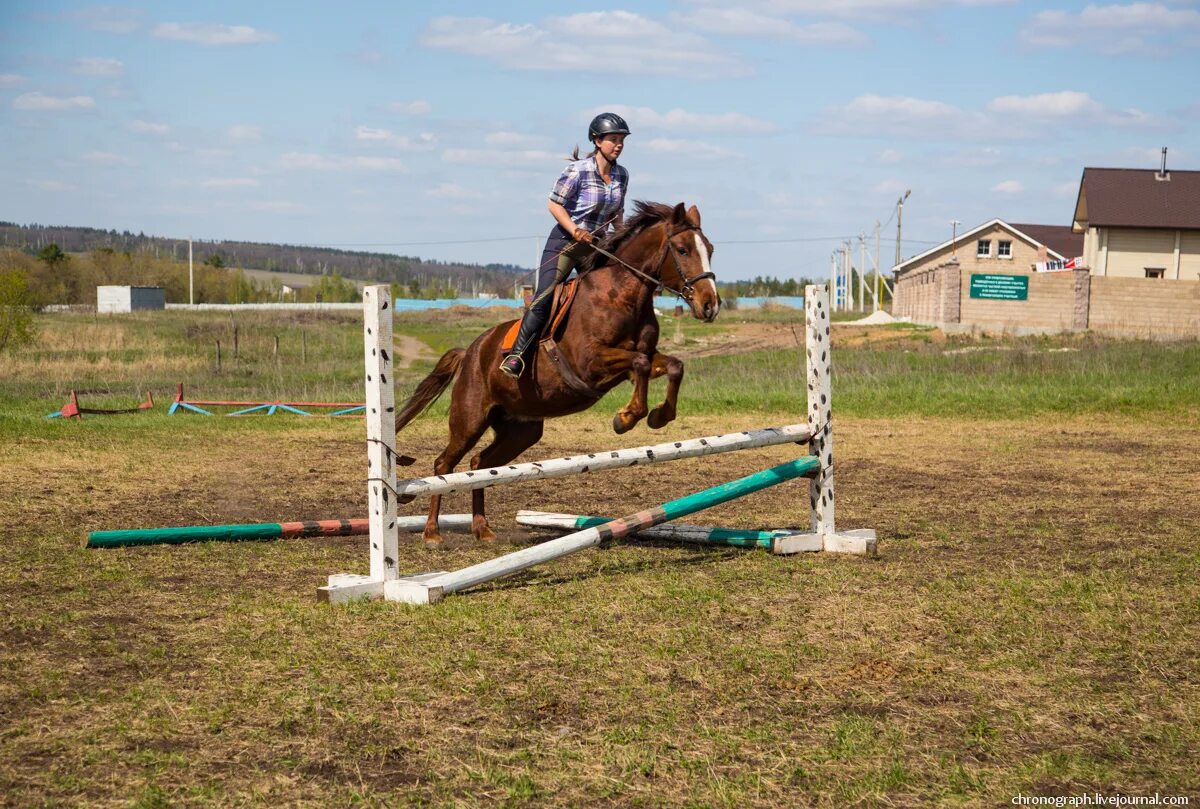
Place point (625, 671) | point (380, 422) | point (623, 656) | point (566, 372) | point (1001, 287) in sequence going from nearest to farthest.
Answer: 1. point (625, 671)
2. point (623, 656)
3. point (380, 422)
4. point (566, 372)
5. point (1001, 287)

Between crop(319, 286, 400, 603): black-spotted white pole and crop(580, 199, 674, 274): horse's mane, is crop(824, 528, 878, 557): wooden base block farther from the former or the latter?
crop(319, 286, 400, 603): black-spotted white pole

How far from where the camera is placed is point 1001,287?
3778cm

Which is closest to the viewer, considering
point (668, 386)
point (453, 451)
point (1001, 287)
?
point (668, 386)

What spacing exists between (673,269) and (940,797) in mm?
4219

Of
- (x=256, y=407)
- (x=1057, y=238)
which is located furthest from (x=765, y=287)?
(x=256, y=407)

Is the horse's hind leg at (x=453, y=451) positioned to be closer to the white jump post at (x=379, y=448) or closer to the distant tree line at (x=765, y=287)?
the white jump post at (x=379, y=448)

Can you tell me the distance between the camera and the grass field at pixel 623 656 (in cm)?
345

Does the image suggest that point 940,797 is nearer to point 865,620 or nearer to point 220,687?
point 865,620

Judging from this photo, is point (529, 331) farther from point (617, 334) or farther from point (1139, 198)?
point (1139, 198)

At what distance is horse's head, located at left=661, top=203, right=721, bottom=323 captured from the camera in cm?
665

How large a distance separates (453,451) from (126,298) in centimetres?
8035

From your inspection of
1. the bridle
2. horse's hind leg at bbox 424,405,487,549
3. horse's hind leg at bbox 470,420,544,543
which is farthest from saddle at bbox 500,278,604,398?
horse's hind leg at bbox 470,420,544,543

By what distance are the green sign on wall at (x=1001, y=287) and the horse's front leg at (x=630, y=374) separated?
32.6m

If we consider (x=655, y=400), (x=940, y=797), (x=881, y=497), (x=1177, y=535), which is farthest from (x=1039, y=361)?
(x=940, y=797)
